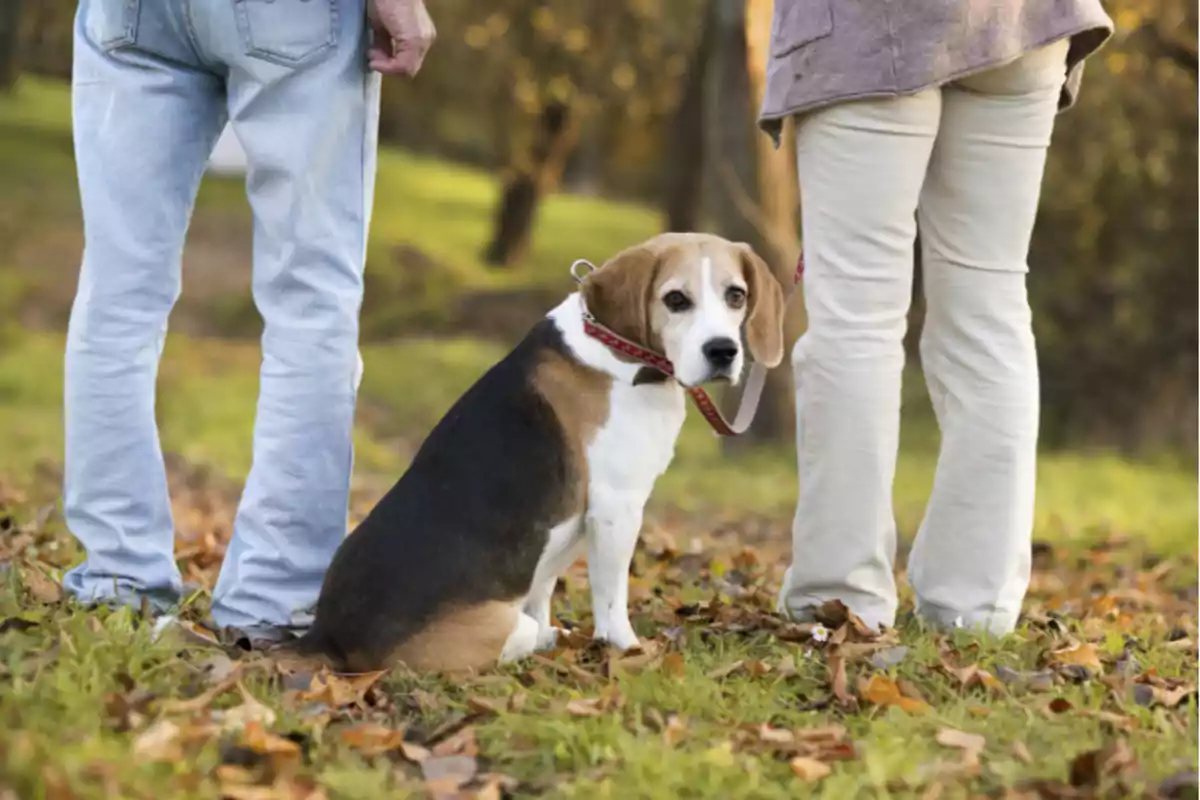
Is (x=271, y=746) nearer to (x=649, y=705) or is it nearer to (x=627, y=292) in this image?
(x=649, y=705)

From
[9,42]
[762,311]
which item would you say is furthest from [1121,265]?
[9,42]

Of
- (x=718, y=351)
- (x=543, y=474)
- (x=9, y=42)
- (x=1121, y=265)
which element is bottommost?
(x=1121, y=265)

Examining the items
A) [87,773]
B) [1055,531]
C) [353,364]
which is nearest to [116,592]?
[353,364]

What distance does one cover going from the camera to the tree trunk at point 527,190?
70.8 feet

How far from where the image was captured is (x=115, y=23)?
3963 millimetres

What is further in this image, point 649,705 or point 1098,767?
point 649,705

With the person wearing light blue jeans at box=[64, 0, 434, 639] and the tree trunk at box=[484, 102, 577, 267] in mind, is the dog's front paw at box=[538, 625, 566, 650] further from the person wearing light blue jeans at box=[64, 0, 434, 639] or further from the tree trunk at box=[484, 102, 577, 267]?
the tree trunk at box=[484, 102, 577, 267]

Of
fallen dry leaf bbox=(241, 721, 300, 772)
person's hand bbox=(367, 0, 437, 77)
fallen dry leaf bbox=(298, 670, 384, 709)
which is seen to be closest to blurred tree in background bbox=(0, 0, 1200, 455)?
person's hand bbox=(367, 0, 437, 77)

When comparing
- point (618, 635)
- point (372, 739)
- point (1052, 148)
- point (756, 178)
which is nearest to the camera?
point (372, 739)

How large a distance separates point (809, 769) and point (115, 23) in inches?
102

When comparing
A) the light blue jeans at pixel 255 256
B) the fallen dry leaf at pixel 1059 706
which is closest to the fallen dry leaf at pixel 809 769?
the fallen dry leaf at pixel 1059 706

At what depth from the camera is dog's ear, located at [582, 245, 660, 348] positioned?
4.05 metres

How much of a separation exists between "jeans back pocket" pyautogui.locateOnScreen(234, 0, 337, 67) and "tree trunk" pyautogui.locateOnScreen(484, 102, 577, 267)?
17.6 metres

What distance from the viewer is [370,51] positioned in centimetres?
411
